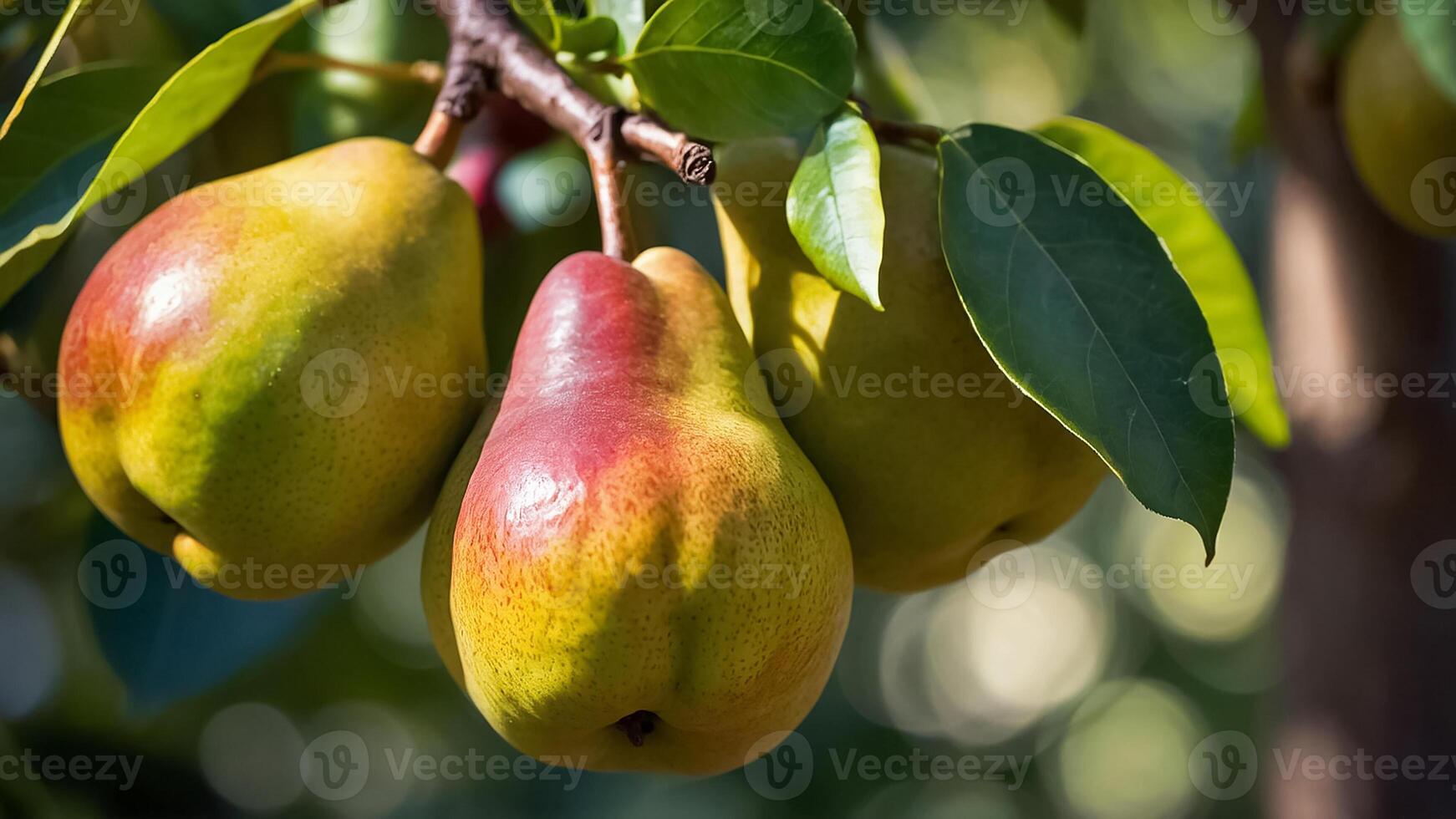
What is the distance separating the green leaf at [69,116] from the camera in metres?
1.02

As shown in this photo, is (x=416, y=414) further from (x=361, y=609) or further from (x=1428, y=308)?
(x=361, y=609)

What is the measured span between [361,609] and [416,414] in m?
2.39

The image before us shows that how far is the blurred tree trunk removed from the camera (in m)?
1.61

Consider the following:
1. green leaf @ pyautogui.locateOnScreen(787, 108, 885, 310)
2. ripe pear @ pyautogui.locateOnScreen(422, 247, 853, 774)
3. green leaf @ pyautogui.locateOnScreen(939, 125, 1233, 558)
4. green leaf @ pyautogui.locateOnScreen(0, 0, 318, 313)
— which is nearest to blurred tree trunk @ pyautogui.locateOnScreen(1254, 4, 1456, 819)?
green leaf @ pyautogui.locateOnScreen(939, 125, 1233, 558)

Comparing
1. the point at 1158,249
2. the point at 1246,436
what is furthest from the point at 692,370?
the point at 1246,436

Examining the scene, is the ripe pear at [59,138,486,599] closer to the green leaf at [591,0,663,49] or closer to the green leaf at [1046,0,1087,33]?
the green leaf at [591,0,663,49]

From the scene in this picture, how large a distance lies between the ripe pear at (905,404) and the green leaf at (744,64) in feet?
0.30

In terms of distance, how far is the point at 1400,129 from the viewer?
4.48 ft

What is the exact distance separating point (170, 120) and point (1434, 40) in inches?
39.3

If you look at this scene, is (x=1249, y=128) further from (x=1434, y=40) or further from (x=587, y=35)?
(x=587, y=35)

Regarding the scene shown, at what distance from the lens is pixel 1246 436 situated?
13.5ft

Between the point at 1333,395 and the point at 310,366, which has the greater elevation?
the point at 310,366

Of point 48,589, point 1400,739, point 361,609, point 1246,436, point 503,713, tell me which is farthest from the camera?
point 1246,436

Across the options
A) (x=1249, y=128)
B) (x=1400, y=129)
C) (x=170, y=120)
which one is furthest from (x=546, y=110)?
(x=1249, y=128)
